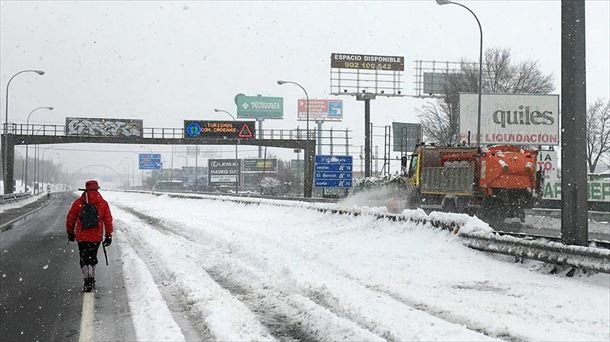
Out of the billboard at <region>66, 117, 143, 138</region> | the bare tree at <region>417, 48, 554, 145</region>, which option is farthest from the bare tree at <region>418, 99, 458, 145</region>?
the billboard at <region>66, 117, 143, 138</region>

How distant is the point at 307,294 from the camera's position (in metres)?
8.08

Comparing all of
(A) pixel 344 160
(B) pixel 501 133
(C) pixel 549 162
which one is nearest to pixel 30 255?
(A) pixel 344 160

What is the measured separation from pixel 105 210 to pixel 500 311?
5.83 metres

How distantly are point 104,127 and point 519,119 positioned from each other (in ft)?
118

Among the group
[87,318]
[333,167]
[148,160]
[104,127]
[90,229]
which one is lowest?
[87,318]

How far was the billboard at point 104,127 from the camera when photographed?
53.3 meters

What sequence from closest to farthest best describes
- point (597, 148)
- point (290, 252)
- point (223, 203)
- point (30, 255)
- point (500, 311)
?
1. point (500, 311)
2. point (290, 252)
3. point (30, 255)
4. point (223, 203)
5. point (597, 148)

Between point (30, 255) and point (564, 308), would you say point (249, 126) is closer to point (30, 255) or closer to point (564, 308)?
point (30, 255)

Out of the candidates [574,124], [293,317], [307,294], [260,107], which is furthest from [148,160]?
[293,317]

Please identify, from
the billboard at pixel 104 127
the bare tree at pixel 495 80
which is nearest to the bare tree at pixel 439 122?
the bare tree at pixel 495 80

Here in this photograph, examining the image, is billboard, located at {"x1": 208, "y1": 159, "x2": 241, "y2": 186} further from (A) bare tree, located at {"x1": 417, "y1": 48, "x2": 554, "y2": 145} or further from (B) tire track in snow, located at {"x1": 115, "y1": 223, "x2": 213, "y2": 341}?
(B) tire track in snow, located at {"x1": 115, "y1": 223, "x2": 213, "y2": 341}

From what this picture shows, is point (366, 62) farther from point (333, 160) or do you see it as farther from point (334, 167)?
point (334, 167)

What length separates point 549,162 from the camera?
3800 cm

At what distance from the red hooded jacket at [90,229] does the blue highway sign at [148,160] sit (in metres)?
95.7
